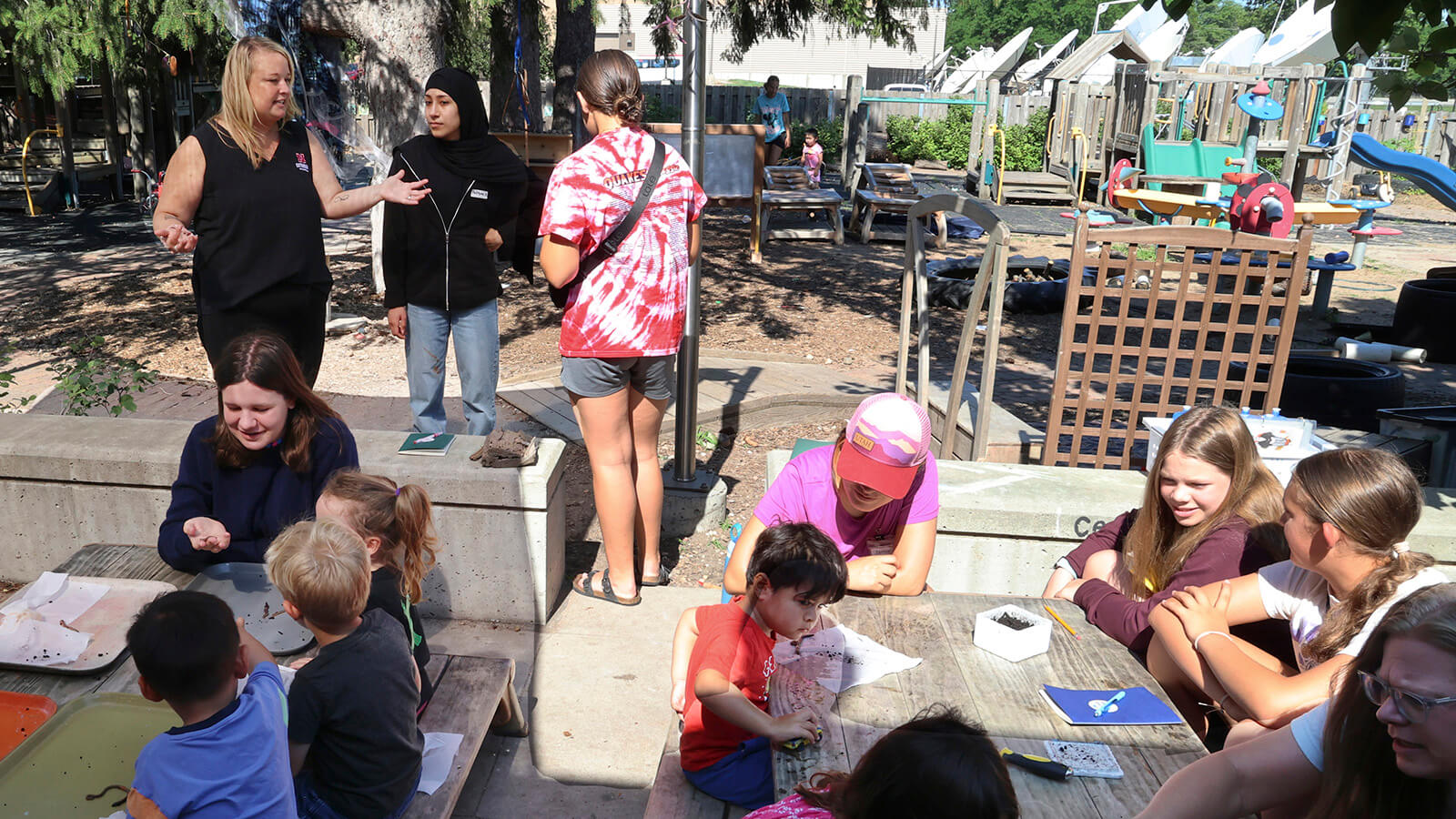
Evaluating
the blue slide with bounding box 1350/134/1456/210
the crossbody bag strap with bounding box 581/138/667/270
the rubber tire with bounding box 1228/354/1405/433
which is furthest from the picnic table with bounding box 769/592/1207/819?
the blue slide with bounding box 1350/134/1456/210

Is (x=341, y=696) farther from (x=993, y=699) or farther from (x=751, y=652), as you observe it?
(x=993, y=699)

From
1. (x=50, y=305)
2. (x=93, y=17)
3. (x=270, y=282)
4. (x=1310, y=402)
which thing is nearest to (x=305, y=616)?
(x=270, y=282)

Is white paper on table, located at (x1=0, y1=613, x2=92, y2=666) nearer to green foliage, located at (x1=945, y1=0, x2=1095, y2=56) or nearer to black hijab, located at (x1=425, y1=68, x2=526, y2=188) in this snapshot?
black hijab, located at (x1=425, y1=68, x2=526, y2=188)

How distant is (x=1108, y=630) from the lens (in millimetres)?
2691

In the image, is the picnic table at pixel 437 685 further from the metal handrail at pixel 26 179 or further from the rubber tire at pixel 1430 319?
the metal handrail at pixel 26 179

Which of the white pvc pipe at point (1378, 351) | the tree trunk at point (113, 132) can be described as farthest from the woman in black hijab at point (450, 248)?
the tree trunk at point (113, 132)

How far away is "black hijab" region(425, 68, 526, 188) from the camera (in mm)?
4129

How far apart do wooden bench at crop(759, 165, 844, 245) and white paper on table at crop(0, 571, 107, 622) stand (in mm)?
9606

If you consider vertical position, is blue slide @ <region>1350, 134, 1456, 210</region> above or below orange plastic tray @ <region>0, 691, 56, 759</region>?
above

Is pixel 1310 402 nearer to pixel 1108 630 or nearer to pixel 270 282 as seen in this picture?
pixel 1108 630

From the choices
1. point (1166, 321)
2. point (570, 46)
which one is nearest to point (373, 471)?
point (1166, 321)

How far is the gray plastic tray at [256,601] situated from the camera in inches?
114

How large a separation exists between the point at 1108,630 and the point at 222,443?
2522 mm

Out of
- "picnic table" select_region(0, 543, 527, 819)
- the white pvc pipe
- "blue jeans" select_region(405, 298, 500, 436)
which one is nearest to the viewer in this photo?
"picnic table" select_region(0, 543, 527, 819)
